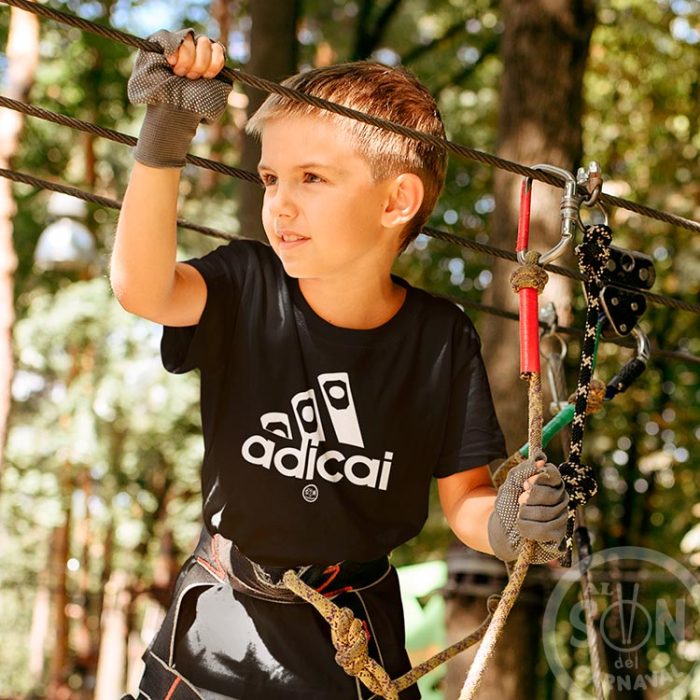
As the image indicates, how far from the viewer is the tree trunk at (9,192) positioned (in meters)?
7.17

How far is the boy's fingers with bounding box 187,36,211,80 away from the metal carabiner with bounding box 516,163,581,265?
56cm

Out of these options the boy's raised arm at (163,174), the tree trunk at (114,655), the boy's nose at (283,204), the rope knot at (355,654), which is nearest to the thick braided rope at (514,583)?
the rope knot at (355,654)

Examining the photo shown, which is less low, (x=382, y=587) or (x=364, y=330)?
(x=364, y=330)

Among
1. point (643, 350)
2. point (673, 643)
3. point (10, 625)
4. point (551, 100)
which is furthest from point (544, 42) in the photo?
point (10, 625)

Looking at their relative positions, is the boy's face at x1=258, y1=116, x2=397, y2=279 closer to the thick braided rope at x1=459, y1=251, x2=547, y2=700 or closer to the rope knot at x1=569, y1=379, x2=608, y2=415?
the thick braided rope at x1=459, y1=251, x2=547, y2=700

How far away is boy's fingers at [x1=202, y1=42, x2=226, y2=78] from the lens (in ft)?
4.99

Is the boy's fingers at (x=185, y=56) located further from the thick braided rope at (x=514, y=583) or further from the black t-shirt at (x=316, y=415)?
the thick braided rope at (x=514, y=583)

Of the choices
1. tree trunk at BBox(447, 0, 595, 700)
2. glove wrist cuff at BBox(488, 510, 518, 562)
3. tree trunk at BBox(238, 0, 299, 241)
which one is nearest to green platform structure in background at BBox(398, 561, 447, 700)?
tree trunk at BBox(447, 0, 595, 700)

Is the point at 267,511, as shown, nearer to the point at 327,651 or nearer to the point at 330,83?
the point at 327,651

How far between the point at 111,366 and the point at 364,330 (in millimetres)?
8368

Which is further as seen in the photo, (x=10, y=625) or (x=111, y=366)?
(x=10, y=625)

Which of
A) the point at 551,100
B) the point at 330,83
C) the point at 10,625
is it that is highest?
the point at 551,100

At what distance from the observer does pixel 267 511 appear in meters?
1.79

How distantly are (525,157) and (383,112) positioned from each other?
6.52ft
